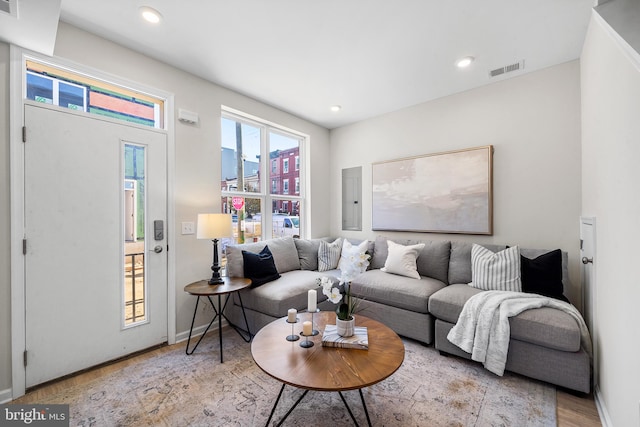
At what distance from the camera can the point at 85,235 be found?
2.14m

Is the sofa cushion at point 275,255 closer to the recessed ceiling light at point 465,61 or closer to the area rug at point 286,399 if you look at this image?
the area rug at point 286,399

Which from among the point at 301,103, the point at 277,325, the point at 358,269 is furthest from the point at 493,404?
the point at 301,103

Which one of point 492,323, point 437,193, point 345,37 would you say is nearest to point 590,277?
point 492,323

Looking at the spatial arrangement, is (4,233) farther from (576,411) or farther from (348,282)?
(576,411)

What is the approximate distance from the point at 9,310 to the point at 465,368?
3.44 meters

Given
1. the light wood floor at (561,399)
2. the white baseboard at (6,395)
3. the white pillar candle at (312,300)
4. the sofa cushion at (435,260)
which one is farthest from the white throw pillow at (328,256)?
the white baseboard at (6,395)

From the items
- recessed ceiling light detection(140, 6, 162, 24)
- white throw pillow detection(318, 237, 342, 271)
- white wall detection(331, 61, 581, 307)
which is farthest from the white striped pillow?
recessed ceiling light detection(140, 6, 162, 24)

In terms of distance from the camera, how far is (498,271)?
8.30 ft

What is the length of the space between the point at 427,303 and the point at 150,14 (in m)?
3.32

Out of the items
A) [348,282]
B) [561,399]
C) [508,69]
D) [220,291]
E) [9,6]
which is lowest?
[561,399]

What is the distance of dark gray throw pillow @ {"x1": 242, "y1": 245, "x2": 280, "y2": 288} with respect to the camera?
2854 millimetres

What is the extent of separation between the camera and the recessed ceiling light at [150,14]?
6.29 feet

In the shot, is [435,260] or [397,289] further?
[435,260]

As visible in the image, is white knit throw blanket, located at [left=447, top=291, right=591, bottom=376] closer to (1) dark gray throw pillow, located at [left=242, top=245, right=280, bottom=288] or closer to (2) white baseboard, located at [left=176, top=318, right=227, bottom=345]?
(1) dark gray throw pillow, located at [left=242, top=245, right=280, bottom=288]
